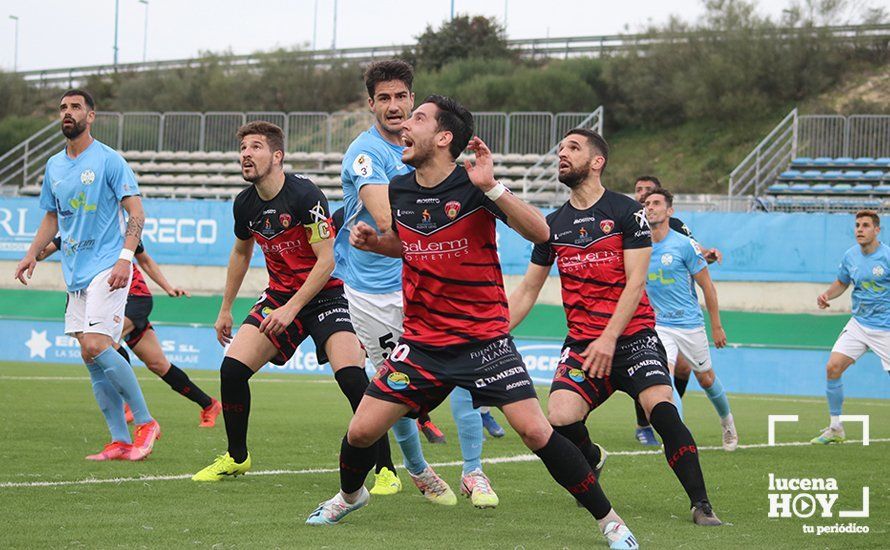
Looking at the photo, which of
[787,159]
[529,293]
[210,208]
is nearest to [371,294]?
[529,293]

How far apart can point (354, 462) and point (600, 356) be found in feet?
4.67

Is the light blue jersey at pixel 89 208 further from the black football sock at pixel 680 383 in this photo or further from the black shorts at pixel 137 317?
the black football sock at pixel 680 383

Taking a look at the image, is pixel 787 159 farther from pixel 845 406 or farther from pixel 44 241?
pixel 44 241

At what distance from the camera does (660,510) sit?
7.17m

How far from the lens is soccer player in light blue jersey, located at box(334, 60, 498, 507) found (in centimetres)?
697

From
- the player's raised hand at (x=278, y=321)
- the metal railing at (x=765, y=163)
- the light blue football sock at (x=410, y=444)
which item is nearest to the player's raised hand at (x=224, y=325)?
the player's raised hand at (x=278, y=321)

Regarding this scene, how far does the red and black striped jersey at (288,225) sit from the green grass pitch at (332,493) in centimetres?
138

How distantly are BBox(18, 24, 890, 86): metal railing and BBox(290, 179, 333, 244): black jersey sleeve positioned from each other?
37.3m

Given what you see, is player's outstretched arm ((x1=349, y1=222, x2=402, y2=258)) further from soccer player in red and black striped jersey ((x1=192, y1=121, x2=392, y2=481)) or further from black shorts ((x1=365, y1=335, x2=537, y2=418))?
soccer player in red and black striped jersey ((x1=192, y1=121, x2=392, y2=481))

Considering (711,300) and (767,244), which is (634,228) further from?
(767,244)

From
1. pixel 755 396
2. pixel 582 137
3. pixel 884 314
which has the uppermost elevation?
pixel 582 137

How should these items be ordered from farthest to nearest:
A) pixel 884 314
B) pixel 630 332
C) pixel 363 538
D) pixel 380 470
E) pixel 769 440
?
1. pixel 884 314
2. pixel 769 440
3. pixel 380 470
4. pixel 630 332
5. pixel 363 538

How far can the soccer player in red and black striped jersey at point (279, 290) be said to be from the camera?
295 inches

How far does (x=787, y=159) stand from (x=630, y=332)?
2534 cm
